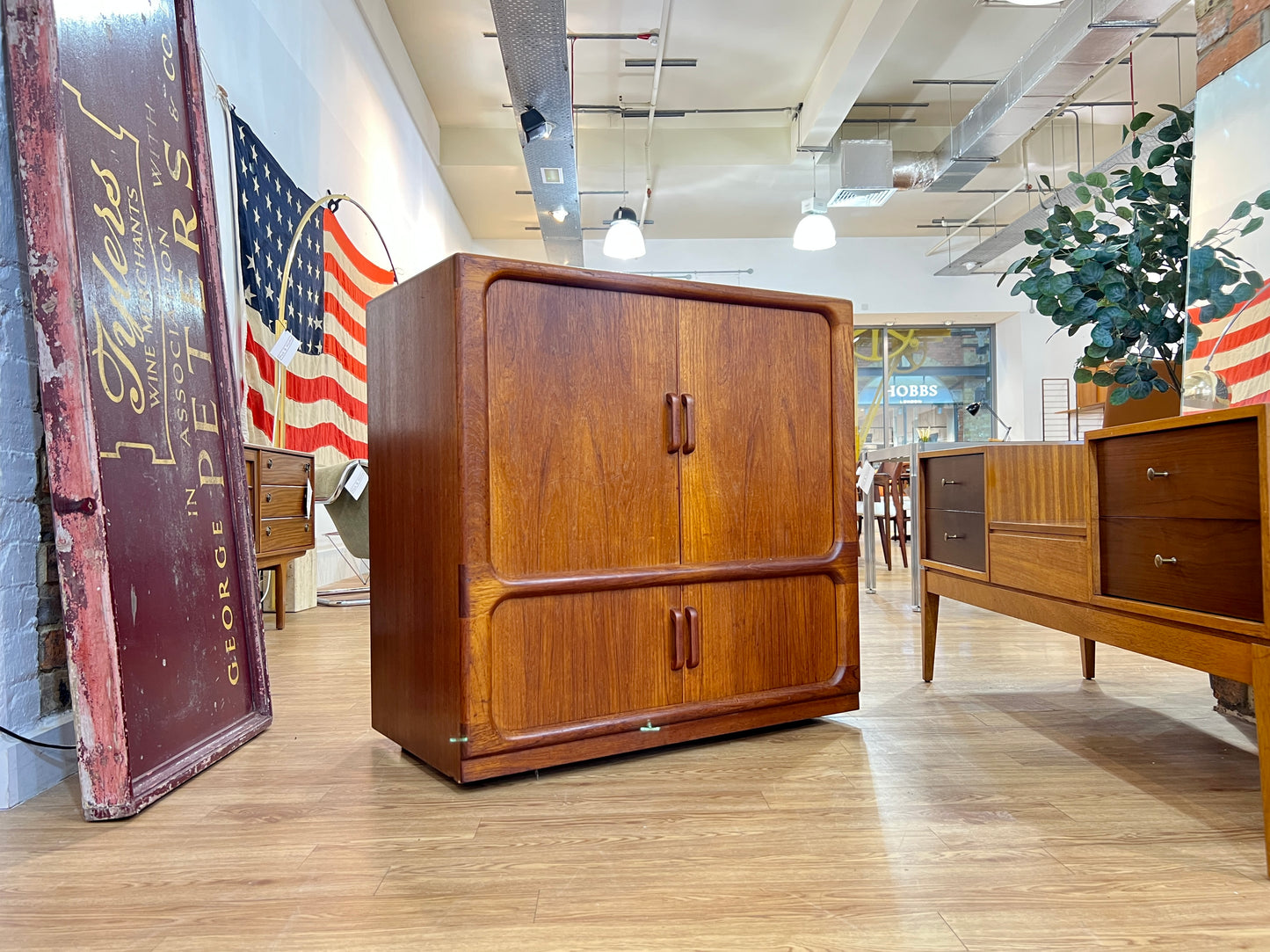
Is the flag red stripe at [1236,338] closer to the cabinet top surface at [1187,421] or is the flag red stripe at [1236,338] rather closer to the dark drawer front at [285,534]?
the cabinet top surface at [1187,421]

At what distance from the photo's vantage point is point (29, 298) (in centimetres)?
168

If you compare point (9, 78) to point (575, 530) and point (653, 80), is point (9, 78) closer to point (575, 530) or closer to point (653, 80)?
point (575, 530)

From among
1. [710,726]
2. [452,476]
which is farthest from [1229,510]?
[452,476]

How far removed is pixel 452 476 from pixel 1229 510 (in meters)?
1.33

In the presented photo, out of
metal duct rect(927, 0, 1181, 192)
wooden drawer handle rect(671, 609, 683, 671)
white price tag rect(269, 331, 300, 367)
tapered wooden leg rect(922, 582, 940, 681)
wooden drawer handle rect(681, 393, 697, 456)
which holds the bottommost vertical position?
tapered wooden leg rect(922, 582, 940, 681)

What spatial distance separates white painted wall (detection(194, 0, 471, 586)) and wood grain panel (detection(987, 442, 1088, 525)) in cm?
307

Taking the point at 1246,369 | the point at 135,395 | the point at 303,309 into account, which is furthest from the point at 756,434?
the point at 303,309

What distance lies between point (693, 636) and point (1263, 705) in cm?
100

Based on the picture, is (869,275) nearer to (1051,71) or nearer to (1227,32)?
(1051,71)

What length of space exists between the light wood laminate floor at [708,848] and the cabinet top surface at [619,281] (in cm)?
100

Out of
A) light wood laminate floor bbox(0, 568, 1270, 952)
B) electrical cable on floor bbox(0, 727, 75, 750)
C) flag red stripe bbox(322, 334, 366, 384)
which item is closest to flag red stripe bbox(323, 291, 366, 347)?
flag red stripe bbox(322, 334, 366, 384)

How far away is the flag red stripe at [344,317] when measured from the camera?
474 centimetres

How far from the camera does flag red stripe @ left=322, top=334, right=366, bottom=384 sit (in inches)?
188

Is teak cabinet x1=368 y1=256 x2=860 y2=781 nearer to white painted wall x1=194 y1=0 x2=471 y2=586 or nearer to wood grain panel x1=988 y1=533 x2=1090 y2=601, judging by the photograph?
wood grain panel x1=988 y1=533 x2=1090 y2=601
